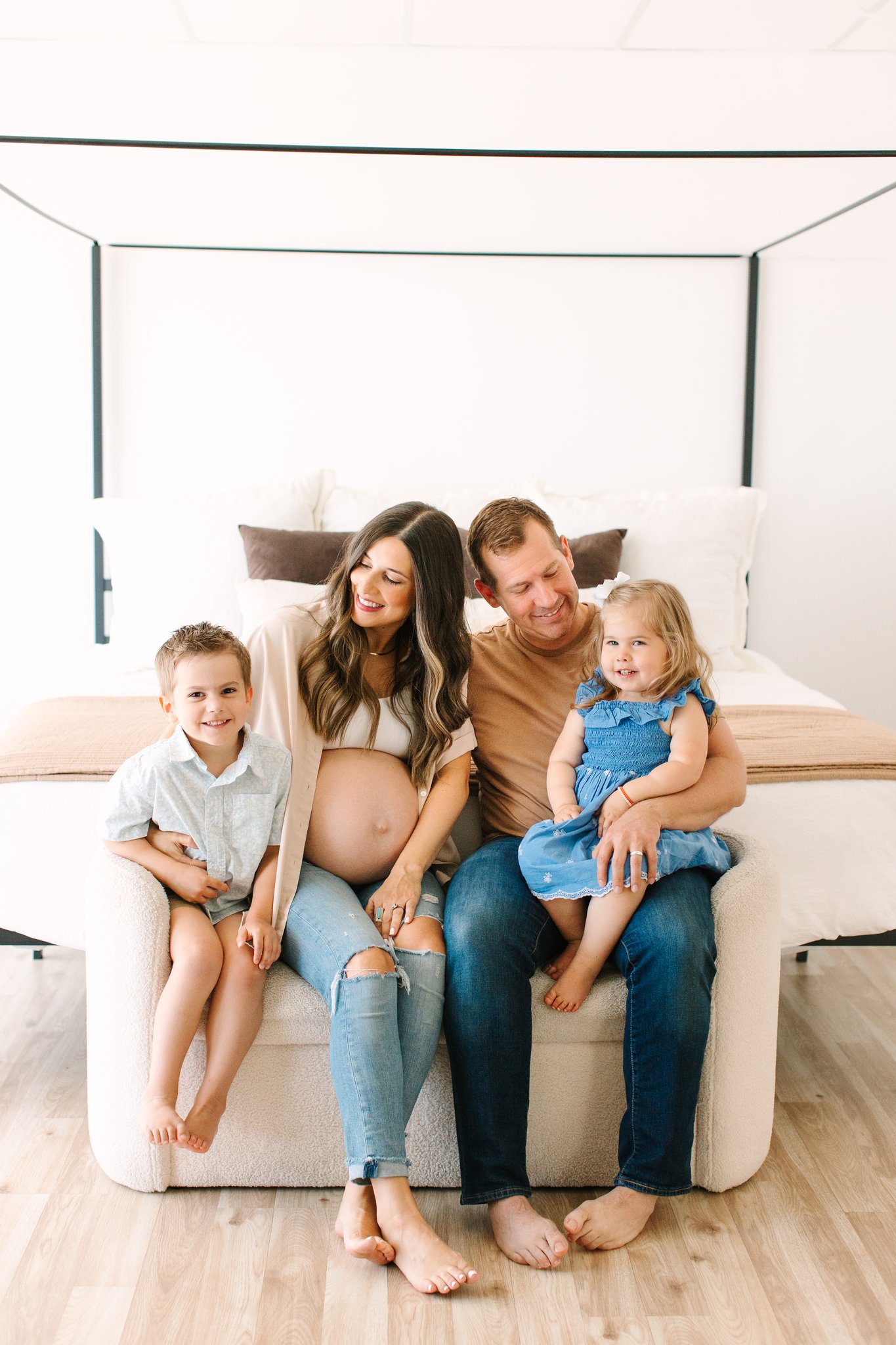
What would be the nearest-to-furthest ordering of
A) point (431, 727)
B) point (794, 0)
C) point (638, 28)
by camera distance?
point (431, 727), point (794, 0), point (638, 28)

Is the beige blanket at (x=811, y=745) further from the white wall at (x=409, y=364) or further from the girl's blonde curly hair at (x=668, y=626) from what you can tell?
the white wall at (x=409, y=364)

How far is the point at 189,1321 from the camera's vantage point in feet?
4.58

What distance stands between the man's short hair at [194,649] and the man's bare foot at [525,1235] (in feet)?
2.75

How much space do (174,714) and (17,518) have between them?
7.14 feet

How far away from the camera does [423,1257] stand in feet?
4.72

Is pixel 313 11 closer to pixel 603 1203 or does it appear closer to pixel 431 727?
pixel 431 727

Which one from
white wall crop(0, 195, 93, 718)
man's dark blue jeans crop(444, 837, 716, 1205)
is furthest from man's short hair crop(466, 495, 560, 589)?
white wall crop(0, 195, 93, 718)

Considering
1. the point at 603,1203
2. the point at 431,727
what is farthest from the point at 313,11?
the point at 603,1203

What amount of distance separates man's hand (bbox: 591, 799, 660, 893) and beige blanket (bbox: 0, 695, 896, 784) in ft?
1.53

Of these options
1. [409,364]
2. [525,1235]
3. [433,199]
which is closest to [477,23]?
[433,199]

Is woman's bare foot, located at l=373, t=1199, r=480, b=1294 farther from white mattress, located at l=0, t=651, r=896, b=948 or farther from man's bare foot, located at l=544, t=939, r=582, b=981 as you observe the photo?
white mattress, located at l=0, t=651, r=896, b=948

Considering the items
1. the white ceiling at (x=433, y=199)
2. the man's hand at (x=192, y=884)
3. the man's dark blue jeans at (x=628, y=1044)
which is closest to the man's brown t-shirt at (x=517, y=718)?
the man's dark blue jeans at (x=628, y=1044)

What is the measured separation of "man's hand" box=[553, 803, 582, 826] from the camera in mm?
1708

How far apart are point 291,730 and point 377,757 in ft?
0.48
